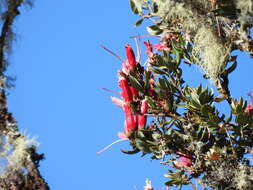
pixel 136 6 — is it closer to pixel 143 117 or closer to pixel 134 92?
pixel 134 92

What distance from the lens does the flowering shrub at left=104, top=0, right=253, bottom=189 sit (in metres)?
1.58

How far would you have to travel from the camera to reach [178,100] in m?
1.85

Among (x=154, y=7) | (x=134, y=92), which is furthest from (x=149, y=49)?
(x=134, y=92)

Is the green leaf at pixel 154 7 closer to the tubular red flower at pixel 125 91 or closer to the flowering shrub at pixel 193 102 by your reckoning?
the flowering shrub at pixel 193 102

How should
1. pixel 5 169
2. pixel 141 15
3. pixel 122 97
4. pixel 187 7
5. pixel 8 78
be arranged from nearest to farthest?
pixel 5 169, pixel 187 7, pixel 8 78, pixel 122 97, pixel 141 15

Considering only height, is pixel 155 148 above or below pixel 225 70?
below

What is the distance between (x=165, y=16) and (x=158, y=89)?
279 millimetres

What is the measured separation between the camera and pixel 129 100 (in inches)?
70.3

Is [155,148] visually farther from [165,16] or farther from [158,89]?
[165,16]

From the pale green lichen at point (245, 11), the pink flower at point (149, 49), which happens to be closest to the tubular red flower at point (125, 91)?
the pink flower at point (149, 49)

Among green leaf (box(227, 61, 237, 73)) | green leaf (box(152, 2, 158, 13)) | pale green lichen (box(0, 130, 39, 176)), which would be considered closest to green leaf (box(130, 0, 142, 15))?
green leaf (box(152, 2, 158, 13))

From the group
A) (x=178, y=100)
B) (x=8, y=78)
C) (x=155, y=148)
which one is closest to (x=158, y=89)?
(x=178, y=100)

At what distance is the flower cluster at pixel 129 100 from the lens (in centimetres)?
176

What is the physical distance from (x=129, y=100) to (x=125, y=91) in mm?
38
